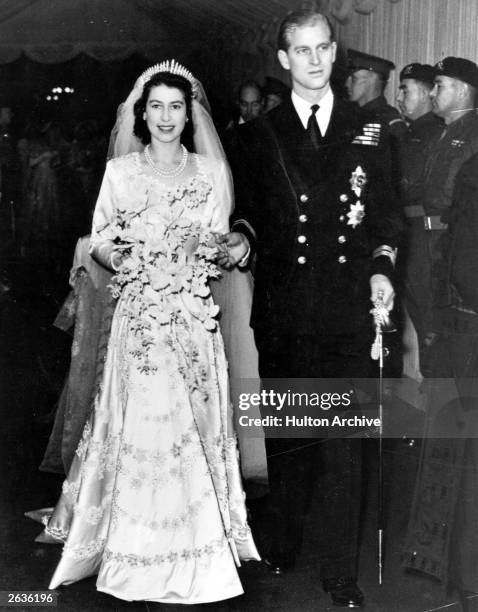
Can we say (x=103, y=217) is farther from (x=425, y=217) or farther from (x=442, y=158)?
(x=442, y=158)

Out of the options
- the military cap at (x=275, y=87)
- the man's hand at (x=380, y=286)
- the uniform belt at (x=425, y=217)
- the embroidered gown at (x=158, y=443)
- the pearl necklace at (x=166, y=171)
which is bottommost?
the embroidered gown at (x=158, y=443)

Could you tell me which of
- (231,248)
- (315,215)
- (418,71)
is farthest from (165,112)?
(418,71)

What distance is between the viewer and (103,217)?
11.7ft

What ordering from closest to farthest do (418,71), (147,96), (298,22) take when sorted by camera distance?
(147,96) → (298,22) → (418,71)

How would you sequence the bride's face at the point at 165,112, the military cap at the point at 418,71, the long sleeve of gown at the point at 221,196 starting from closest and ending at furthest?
1. the bride's face at the point at 165,112
2. the long sleeve of gown at the point at 221,196
3. the military cap at the point at 418,71

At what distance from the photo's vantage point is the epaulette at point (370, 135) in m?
3.68

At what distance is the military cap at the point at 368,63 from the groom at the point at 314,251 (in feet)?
0.33

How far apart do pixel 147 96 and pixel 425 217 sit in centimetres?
134

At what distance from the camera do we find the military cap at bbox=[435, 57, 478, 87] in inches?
147

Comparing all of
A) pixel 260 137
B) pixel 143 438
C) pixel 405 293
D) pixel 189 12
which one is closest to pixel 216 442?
pixel 143 438

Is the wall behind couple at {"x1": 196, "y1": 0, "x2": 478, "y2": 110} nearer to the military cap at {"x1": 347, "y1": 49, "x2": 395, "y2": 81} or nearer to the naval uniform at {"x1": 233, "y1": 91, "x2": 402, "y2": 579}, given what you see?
the military cap at {"x1": 347, "y1": 49, "x2": 395, "y2": 81}

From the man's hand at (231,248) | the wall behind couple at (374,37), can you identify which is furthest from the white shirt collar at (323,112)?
the man's hand at (231,248)

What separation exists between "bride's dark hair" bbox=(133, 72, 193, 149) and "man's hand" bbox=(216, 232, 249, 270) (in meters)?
0.43

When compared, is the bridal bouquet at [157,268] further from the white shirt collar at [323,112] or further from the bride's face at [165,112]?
the white shirt collar at [323,112]
